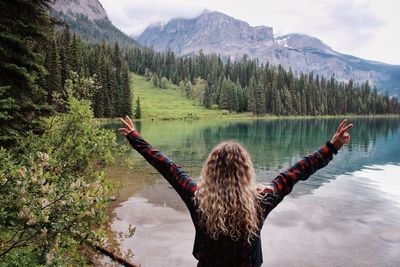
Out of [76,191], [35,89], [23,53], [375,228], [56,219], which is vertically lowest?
[375,228]

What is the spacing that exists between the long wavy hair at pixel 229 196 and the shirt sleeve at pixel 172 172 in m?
0.20

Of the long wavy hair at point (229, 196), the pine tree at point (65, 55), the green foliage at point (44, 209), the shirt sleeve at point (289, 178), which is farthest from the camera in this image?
the pine tree at point (65, 55)

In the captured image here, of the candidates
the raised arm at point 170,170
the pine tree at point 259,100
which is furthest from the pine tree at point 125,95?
the raised arm at point 170,170

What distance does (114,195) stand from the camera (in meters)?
24.2

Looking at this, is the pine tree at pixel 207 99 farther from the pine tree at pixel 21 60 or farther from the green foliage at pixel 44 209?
the green foliage at pixel 44 209

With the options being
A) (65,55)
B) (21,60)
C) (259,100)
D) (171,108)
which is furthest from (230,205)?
(259,100)

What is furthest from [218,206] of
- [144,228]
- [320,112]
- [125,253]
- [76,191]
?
[320,112]

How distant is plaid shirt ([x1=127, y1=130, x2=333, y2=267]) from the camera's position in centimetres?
418

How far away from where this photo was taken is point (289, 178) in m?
4.51

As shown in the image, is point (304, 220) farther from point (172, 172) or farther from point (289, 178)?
point (172, 172)

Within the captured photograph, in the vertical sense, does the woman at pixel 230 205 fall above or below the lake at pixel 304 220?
above

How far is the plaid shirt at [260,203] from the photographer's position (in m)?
4.18

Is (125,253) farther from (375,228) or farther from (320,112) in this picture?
(320,112)

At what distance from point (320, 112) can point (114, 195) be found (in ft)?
587
